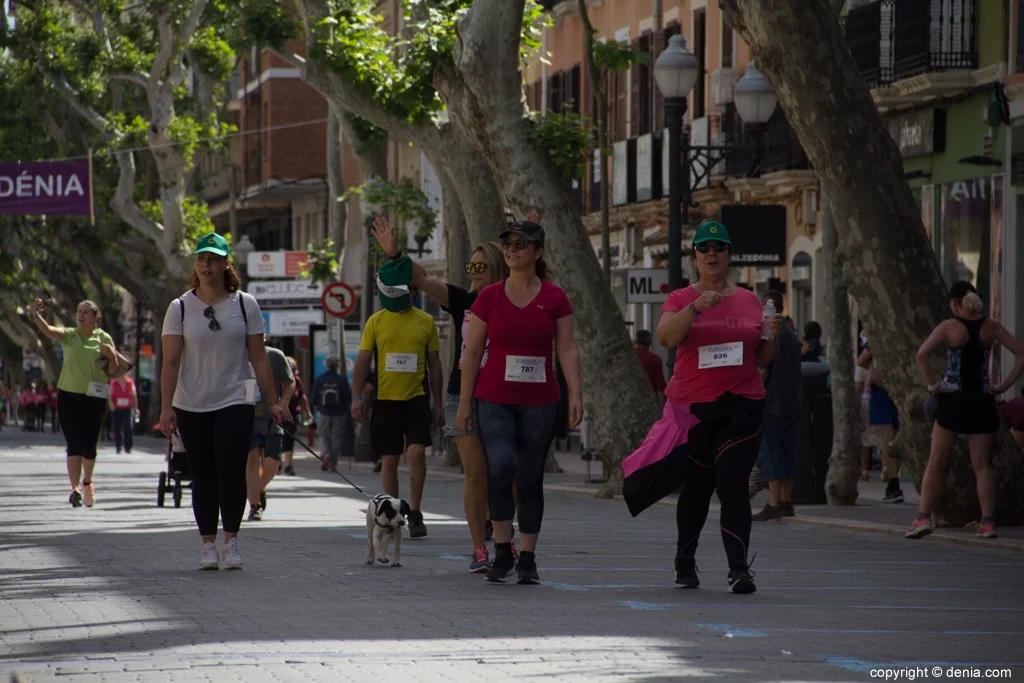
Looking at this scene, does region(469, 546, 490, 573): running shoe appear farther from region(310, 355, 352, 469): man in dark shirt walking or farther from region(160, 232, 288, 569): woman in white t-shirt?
region(310, 355, 352, 469): man in dark shirt walking

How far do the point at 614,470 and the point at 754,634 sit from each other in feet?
46.6

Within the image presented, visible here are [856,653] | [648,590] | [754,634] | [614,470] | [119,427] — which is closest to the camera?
[856,653]

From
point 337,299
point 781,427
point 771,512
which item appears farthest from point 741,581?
point 337,299

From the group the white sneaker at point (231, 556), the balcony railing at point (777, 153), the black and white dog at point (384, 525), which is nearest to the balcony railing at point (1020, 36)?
the balcony railing at point (777, 153)

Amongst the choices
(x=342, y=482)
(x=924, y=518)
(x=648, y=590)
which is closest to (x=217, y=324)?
(x=648, y=590)

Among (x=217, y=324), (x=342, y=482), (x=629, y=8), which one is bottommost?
(x=342, y=482)

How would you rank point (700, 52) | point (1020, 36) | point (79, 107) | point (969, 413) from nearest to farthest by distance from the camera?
point (969, 413) → point (1020, 36) → point (700, 52) → point (79, 107)

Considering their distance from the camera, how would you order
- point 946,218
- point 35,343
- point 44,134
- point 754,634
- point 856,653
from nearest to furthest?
1. point 856,653
2. point 754,634
3. point 946,218
4. point 44,134
5. point 35,343

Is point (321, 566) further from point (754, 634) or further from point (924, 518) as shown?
point (924, 518)

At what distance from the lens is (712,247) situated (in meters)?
11.6

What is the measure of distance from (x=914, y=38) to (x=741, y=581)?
18.0m

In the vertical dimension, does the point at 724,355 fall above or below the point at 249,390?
above

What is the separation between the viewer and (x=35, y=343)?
79.2 meters

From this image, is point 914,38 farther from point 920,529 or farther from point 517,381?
point 517,381
